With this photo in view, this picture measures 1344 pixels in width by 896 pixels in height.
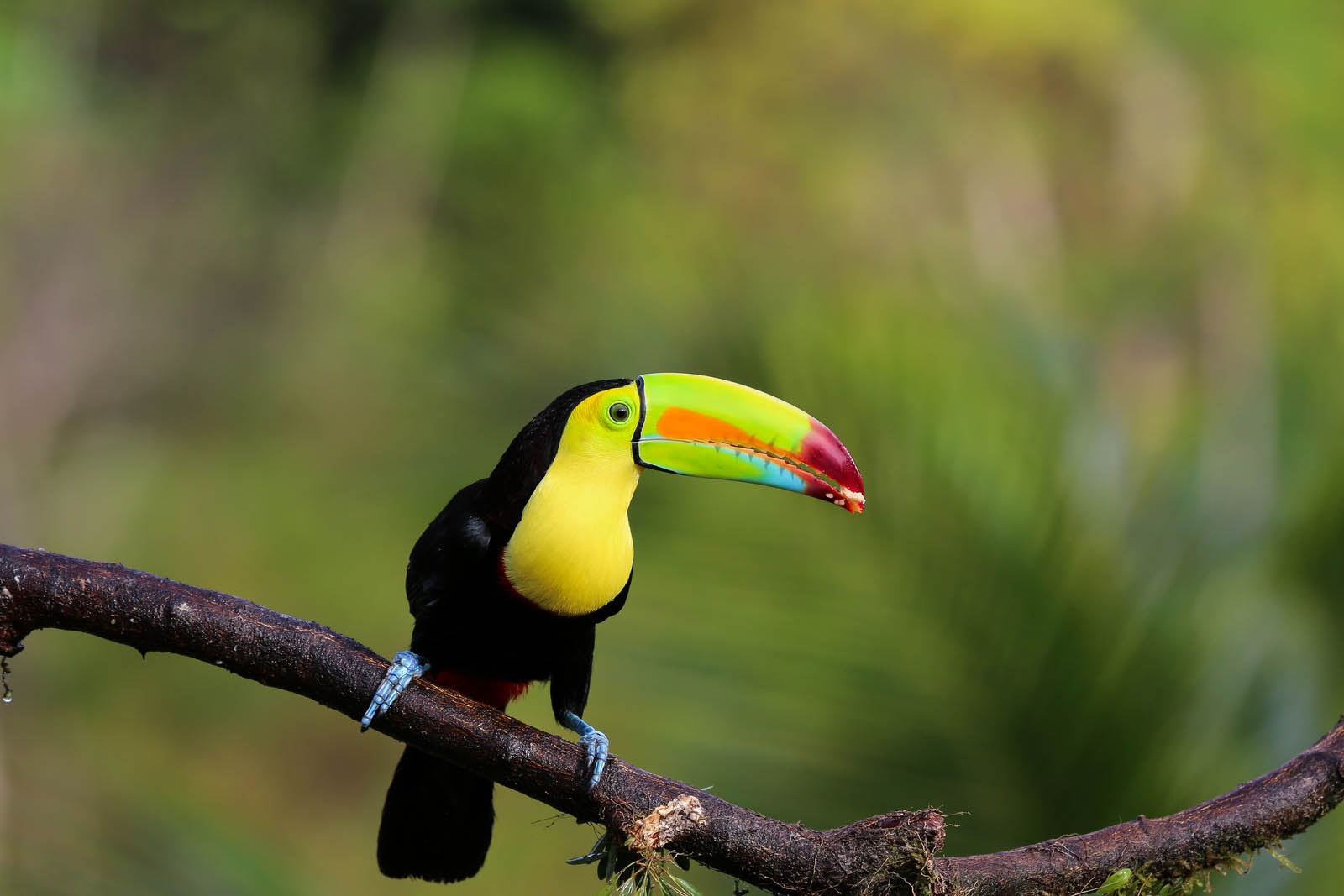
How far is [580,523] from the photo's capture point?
1844mm

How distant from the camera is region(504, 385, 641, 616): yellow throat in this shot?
1.84m

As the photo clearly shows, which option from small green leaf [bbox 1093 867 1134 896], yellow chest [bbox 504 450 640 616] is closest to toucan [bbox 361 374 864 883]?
yellow chest [bbox 504 450 640 616]

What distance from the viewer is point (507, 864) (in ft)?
21.6

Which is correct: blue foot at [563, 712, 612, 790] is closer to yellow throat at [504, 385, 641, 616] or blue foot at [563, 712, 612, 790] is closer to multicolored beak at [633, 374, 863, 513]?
yellow throat at [504, 385, 641, 616]

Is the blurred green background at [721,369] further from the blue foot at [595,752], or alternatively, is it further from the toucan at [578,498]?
the blue foot at [595,752]

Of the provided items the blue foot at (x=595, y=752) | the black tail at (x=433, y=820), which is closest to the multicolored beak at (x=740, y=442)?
the blue foot at (x=595, y=752)

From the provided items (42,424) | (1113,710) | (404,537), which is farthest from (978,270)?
(42,424)

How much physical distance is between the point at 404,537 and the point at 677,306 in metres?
3.46

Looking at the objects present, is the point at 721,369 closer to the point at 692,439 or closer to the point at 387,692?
the point at 692,439

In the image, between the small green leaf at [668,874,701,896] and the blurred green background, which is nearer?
the small green leaf at [668,874,701,896]

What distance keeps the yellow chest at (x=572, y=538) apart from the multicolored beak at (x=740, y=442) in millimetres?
80

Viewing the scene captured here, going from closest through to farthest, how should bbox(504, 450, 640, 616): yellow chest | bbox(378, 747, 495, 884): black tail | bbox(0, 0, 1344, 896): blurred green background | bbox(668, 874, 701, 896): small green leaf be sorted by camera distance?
bbox(668, 874, 701, 896): small green leaf
bbox(504, 450, 640, 616): yellow chest
bbox(378, 747, 495, 884): black tail
bbox(0, 0, 1344, 896): blurred green background

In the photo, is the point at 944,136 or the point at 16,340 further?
the point at 944,136

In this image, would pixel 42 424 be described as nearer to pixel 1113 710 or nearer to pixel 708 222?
pixel 708 222
